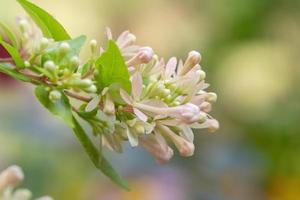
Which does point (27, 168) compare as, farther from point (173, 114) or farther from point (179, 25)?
point (173, 114)

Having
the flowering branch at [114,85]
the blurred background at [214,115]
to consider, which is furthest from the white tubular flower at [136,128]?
the blurred background at [214,115]

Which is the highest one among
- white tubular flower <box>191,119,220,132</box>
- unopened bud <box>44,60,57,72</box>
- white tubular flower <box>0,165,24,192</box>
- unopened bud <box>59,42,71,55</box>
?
unopened bud <box>59,42,71,55</box>

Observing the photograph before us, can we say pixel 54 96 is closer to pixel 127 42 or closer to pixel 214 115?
pixel 127 42

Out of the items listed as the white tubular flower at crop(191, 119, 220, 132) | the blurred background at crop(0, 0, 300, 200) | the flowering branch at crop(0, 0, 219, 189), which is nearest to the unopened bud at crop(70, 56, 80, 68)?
the flowering branch at crop(0, 0, 219, 189)

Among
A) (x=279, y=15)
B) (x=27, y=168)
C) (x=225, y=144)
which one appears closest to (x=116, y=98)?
(x=27, y=168)

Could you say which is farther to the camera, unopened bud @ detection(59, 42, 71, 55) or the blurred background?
the blurred background

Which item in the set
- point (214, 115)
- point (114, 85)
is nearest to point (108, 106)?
point (114, 85)

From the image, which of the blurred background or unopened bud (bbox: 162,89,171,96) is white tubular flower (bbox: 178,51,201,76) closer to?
unopened bud (bbox: 162,89,171,96)
